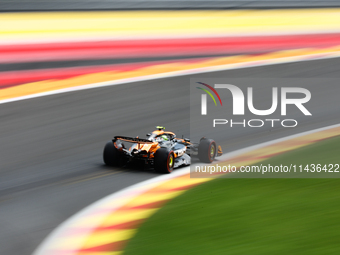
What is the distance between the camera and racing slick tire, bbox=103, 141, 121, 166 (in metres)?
9.49

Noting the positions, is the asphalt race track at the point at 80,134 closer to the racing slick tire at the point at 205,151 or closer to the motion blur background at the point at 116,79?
the motion blur background at the point at 116,79

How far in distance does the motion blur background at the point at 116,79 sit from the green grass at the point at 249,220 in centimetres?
4

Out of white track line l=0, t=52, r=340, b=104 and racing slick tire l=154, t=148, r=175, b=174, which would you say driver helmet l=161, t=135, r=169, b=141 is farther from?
white track line l=0, t=52, r=340, b=104

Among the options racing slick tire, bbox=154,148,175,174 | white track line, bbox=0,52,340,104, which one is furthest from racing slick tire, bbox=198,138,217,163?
white track line, bbox=0,52,340,104

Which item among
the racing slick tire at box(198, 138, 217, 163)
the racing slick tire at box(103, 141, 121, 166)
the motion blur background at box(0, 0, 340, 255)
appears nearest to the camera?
the motion blur background at box(0, 0, 340, 255)

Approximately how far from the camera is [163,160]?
899 cm

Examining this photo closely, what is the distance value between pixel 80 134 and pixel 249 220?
6.46 metres

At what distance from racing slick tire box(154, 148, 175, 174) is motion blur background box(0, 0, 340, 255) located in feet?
0.86

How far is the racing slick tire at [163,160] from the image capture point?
8992 millimetres

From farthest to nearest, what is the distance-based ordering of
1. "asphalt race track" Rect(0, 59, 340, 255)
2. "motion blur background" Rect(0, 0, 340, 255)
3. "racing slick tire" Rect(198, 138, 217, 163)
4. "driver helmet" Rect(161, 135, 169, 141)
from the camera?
"racing slick tire" Rect(198, 138, 217, 163) → "driver helmet" Rect(161, 135, 169, 141) → "asphalt race track" Rect(0, 59, 340, 255) → "motion blur background" Rect(0, 0, 340, 255)

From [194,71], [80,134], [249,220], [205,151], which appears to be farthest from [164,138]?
[194,71]

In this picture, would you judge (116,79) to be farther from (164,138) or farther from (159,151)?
(159,151)

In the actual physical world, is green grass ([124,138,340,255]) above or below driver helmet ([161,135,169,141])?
below

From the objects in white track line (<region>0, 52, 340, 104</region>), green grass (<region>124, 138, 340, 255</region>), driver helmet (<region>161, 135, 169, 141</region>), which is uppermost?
white track line (<region>0, 52, 340, 104</region>)
